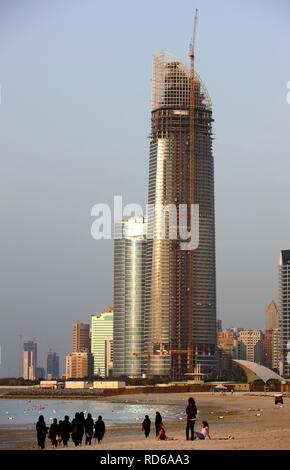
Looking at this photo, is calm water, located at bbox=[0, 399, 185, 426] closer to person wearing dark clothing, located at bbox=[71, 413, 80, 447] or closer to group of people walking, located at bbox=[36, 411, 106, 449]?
group of people walking, located at bbox=[36, 411, 106, 449]

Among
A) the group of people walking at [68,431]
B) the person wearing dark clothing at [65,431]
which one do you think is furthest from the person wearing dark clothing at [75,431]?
the person wearing dark clothing at [65,431]

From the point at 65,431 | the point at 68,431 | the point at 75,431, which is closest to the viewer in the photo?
the point at 75,431

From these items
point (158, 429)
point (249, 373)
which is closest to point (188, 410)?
point (158, 429)

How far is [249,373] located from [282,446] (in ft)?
545

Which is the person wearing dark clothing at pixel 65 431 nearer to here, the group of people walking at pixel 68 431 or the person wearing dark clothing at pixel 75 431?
the group of people walking at pixel 68 431

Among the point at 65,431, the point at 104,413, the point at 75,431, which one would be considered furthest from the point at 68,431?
the point at 104,413

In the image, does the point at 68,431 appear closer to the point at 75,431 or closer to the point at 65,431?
the point at 65,431

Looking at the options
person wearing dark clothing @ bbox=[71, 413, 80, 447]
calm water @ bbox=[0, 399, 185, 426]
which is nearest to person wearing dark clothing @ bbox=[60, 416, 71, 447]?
person wearing dark clothing @ bbox=[71, 413, 80, 447]

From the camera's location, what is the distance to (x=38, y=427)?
1597 inches

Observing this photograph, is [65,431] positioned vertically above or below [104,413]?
above

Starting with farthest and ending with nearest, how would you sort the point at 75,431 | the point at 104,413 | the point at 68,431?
the point at 104,413 < the point at 68,431 < the point at 75,431

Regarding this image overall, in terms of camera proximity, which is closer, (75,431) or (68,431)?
(75,431)

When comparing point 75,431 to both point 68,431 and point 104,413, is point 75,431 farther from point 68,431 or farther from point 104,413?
point 104,413
